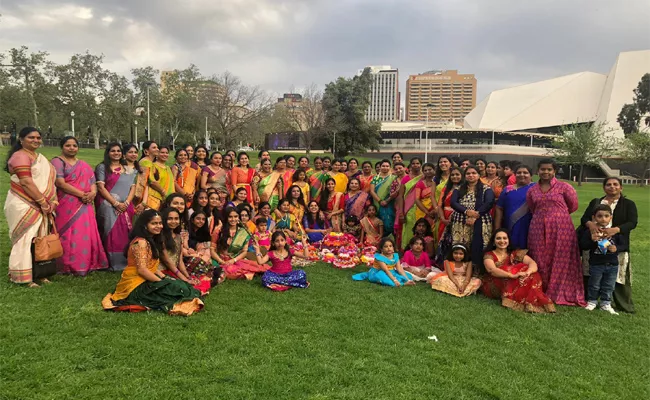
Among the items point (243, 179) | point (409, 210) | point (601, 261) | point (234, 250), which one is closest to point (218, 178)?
point (243, 179)

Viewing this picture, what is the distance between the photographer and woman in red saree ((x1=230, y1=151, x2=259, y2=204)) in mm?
6957

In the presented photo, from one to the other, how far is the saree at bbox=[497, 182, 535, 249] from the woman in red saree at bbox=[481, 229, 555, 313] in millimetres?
146

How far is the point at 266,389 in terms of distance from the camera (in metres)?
2.83

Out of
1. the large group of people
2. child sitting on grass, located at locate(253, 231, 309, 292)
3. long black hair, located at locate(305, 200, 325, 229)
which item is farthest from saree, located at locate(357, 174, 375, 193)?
child sitting on grass, located at locate(253, 231, 309, 292)

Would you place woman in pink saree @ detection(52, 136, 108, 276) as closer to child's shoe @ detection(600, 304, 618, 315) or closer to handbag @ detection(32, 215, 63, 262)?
handbag @ detection(32, 215, 63, 262)

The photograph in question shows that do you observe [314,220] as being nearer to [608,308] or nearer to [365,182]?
[365,182]

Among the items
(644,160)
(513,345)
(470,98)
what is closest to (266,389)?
(513,345)

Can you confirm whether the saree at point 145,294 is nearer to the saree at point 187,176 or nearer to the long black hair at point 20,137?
the long black hair at point 20,137

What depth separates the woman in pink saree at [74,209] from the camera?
192 inches

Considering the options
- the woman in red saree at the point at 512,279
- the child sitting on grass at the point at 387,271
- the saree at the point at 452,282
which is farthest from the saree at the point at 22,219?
the woman in red saree at the point at 512,279

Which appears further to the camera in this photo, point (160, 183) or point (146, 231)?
point (160, 183)

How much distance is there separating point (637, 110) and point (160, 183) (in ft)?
193

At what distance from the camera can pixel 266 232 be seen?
6.25 m

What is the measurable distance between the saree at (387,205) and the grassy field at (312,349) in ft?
8.39
